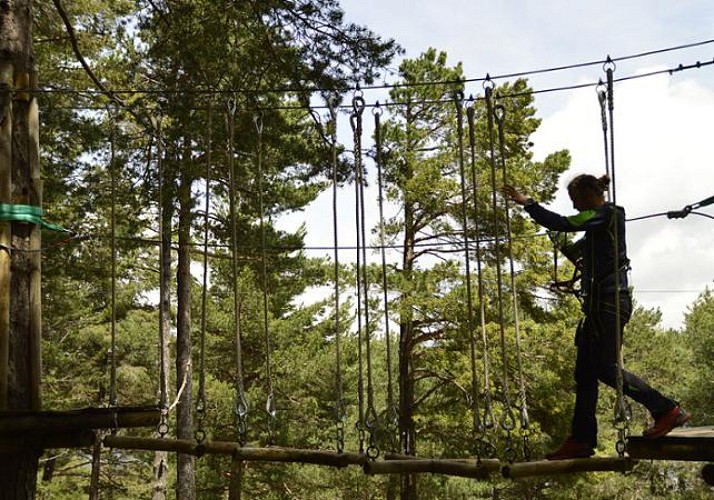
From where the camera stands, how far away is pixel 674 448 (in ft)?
10.3

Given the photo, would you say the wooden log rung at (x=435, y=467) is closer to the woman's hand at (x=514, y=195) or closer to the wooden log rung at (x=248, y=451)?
the wooden log rung at (x=248, y=451)

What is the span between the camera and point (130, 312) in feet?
52.5

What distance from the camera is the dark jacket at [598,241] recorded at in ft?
10.9

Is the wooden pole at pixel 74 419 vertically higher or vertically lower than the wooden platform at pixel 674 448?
higher

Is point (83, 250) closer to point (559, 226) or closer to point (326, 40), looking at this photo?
point (326, 40)

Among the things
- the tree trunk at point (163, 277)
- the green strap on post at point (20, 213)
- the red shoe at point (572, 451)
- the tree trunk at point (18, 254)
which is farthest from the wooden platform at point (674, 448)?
the green strap on post at point (20, 213)

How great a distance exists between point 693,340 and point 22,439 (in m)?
20.4

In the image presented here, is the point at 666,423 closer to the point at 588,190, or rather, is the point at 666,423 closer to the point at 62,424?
the point at 588,190

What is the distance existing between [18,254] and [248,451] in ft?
5.22

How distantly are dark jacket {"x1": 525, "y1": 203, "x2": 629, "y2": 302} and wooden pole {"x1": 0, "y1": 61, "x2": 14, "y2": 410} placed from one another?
2.61 meters

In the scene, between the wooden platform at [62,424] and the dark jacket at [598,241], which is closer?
the dark jacket at [598,241]

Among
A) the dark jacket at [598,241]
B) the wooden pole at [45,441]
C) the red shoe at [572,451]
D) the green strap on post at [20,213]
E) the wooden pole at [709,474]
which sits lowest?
the wooden pole at [709,474]

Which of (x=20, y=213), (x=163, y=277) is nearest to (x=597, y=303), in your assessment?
(x=20, y=213)

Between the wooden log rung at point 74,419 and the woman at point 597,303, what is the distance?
6.75ft
